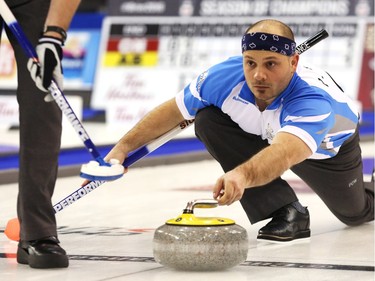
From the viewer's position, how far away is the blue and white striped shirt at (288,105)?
3.87m

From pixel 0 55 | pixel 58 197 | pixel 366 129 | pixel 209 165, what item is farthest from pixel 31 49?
pixel 0 55

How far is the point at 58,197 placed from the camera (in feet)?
20.0

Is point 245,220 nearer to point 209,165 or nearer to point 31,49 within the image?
point 31,49

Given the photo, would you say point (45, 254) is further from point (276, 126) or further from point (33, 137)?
point (276, 126)

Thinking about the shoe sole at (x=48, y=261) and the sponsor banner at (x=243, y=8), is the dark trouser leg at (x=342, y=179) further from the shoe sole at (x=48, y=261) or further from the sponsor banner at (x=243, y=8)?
the sponsor banner at (x=243, y=8)

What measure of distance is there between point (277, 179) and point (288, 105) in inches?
25.4

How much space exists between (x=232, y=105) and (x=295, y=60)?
37cm

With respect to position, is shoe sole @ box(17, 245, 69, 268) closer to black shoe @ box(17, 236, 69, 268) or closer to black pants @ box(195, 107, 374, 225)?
black shoe @ box(17, 236, 69, 268)

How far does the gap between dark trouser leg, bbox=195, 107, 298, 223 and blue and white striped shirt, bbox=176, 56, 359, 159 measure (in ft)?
0.16

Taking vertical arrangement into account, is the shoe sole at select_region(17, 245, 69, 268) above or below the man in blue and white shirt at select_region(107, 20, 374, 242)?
below

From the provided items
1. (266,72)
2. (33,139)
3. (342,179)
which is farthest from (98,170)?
(342,179)

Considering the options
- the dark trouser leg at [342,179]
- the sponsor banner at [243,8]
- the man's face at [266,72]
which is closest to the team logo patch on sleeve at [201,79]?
the man's face at [266,72]

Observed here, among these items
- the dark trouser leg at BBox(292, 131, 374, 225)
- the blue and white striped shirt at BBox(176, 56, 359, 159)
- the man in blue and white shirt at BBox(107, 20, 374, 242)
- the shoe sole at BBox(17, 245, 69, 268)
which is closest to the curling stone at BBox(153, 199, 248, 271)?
the man in blue and white shirt at BBox(107, 20, 374, 242)

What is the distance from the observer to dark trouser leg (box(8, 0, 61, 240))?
372cm
